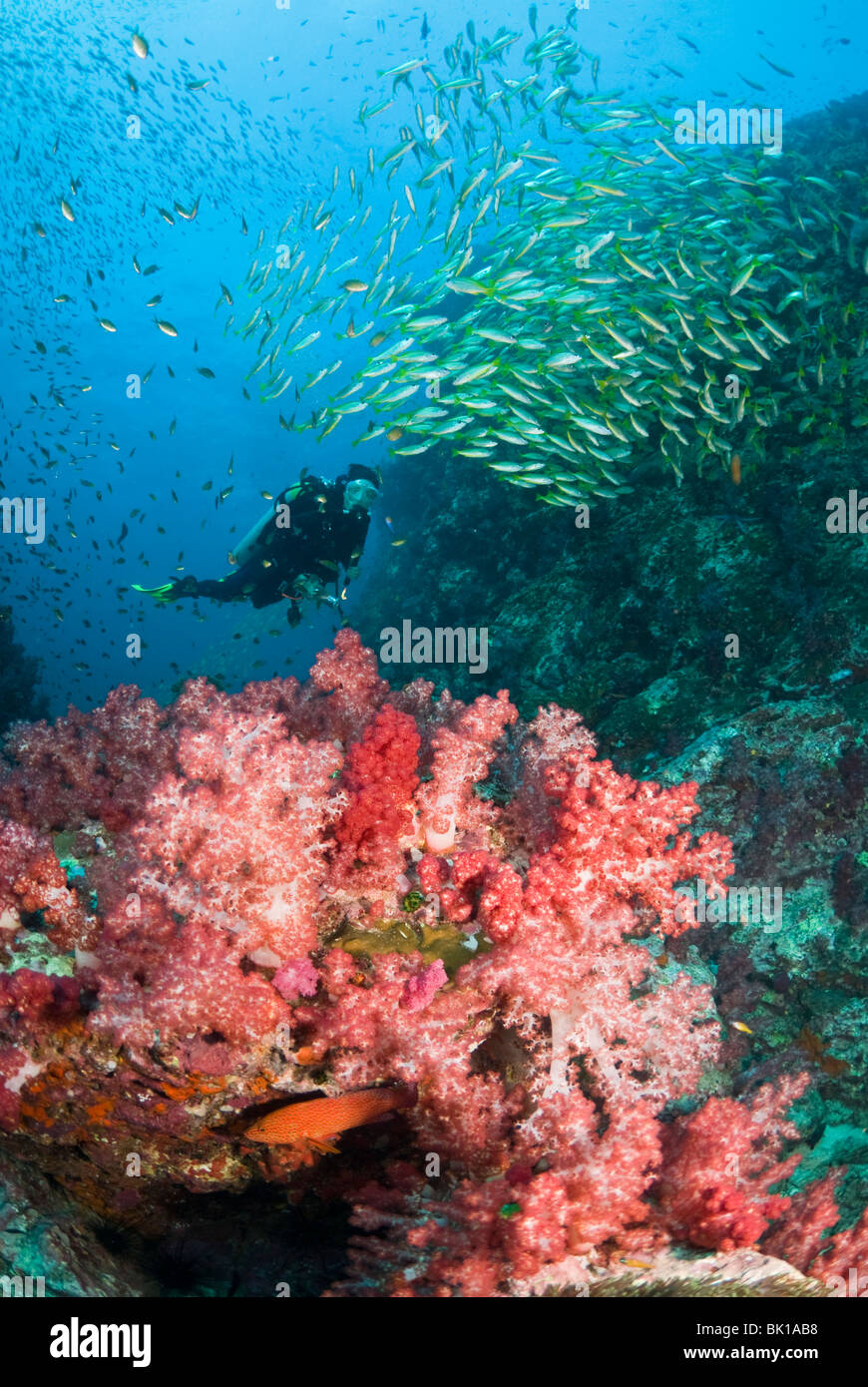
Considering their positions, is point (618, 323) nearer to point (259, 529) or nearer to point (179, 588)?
point (259, 529)

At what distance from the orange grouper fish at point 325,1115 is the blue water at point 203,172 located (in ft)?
106

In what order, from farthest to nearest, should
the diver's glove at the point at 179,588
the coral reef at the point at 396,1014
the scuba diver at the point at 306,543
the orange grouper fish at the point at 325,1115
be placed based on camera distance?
the diver's glove at the point at 179,588 → the scuba diver at the point at 306,543 → the orange grouper fish at the point at 325,1115 → the coral reef at the point at 396,1014

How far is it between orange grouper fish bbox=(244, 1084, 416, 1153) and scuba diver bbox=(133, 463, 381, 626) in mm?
6559

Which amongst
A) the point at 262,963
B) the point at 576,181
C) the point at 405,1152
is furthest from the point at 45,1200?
the point at 576,181

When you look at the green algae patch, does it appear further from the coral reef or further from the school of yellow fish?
the school of yellow fish

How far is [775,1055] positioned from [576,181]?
9770 mm

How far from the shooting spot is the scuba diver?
909 centimetres

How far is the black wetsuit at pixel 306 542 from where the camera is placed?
9.15 metres

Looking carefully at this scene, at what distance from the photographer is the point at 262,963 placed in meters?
3.24

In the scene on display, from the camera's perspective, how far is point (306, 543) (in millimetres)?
9484

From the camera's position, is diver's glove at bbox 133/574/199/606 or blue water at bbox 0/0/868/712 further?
blue water at bbox 0/0/868/712

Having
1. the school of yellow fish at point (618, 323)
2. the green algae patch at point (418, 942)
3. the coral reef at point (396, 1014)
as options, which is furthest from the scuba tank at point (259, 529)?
the green algae patch at point (418, 942)

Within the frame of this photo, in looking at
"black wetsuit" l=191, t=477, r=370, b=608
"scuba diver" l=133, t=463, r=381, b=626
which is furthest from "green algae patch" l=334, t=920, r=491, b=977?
"black wetsuit" l=191, t=477, r=370, b=608

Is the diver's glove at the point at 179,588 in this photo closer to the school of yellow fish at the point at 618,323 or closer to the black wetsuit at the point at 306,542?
the black wetsuit at the point at 306,542
